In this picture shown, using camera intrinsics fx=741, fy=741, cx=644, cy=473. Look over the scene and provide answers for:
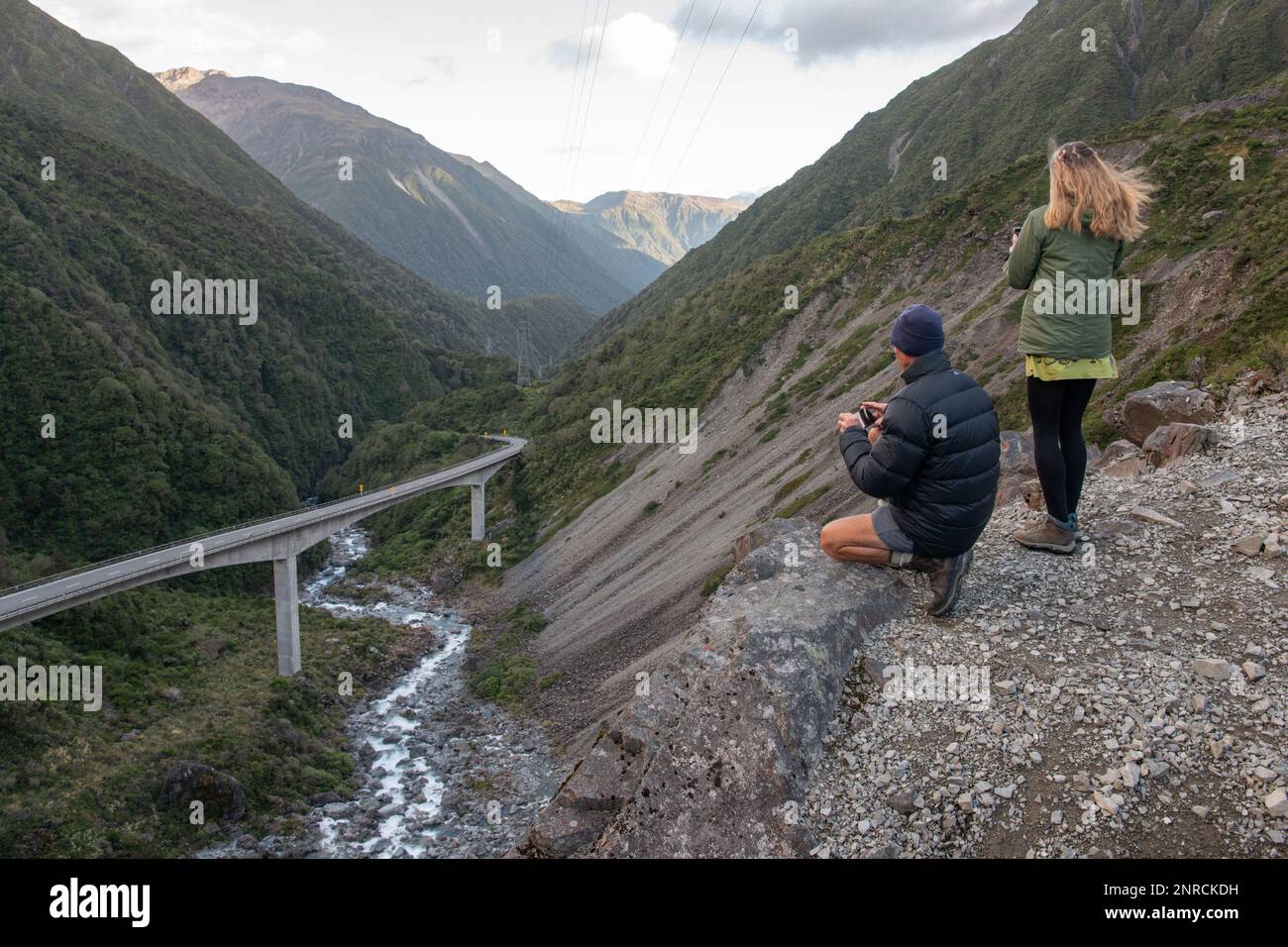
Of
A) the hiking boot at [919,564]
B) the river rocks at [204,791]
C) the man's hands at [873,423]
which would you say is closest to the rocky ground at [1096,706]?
the hiking boot at [919,564]

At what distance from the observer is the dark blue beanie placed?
21.8 feet

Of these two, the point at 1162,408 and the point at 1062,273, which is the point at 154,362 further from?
the point at 1062,273

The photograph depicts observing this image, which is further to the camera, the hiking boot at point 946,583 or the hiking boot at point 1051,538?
the hiking boot at point 1051,538

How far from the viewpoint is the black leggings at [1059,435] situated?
24.8 ft

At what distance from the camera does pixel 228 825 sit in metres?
22.3

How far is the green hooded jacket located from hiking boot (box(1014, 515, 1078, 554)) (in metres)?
1.91

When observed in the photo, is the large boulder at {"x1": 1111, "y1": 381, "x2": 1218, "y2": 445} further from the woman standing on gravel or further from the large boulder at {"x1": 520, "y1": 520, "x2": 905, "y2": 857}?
the large boulder at {"x1": 520, "y1": 520, "x2": 905, "y2": 857}

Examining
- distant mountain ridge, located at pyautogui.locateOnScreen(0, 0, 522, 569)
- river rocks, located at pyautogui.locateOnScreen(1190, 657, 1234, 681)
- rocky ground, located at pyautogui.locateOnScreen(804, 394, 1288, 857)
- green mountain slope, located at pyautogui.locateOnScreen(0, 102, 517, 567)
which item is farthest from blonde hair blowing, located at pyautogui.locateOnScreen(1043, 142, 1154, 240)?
green mountain slope, located at pyautogui.locateOnScreen(0, 102, 517, 567)

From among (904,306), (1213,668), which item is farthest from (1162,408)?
(904,306)

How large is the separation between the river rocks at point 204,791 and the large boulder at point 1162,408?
2545cm

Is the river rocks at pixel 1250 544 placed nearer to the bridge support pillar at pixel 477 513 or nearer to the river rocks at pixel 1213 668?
the river rocks at pixel 1213 668

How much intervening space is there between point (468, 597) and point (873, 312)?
28.7 metres

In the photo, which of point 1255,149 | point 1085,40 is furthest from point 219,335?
point 1085,40
